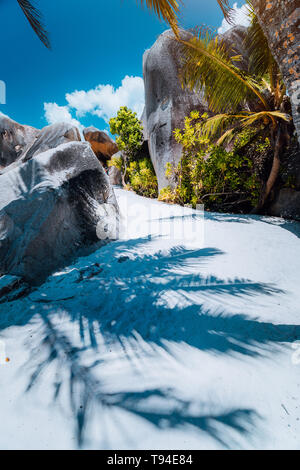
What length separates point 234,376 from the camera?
3.53ft

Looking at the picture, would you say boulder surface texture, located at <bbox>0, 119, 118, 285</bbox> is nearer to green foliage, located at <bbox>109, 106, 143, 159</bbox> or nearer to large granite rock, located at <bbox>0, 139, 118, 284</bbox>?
large granite rock, located at <bbox>0, 139, 118, 284</bbox>

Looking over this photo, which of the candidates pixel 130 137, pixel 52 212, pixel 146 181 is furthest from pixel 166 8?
pixel 130 137

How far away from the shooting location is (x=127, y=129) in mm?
11055

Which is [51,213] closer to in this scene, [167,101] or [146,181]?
[146,181]

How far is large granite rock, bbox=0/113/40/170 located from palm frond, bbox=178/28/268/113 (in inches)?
561

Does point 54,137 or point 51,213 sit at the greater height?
point 54,137

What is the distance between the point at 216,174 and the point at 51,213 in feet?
15.9

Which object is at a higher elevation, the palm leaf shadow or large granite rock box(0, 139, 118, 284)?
large granite rock box(0, 139, 118, 284)

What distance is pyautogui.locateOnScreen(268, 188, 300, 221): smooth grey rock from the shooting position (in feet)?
14.4

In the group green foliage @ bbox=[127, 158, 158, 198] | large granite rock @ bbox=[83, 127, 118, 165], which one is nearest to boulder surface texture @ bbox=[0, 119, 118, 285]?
green foliage @ bbox=[127, 158, 158, 198]

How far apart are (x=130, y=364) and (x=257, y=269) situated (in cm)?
177

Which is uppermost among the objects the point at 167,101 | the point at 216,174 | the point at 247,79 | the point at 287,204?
the point at 167,101

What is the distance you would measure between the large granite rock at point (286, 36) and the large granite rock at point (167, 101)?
17.5 feet
